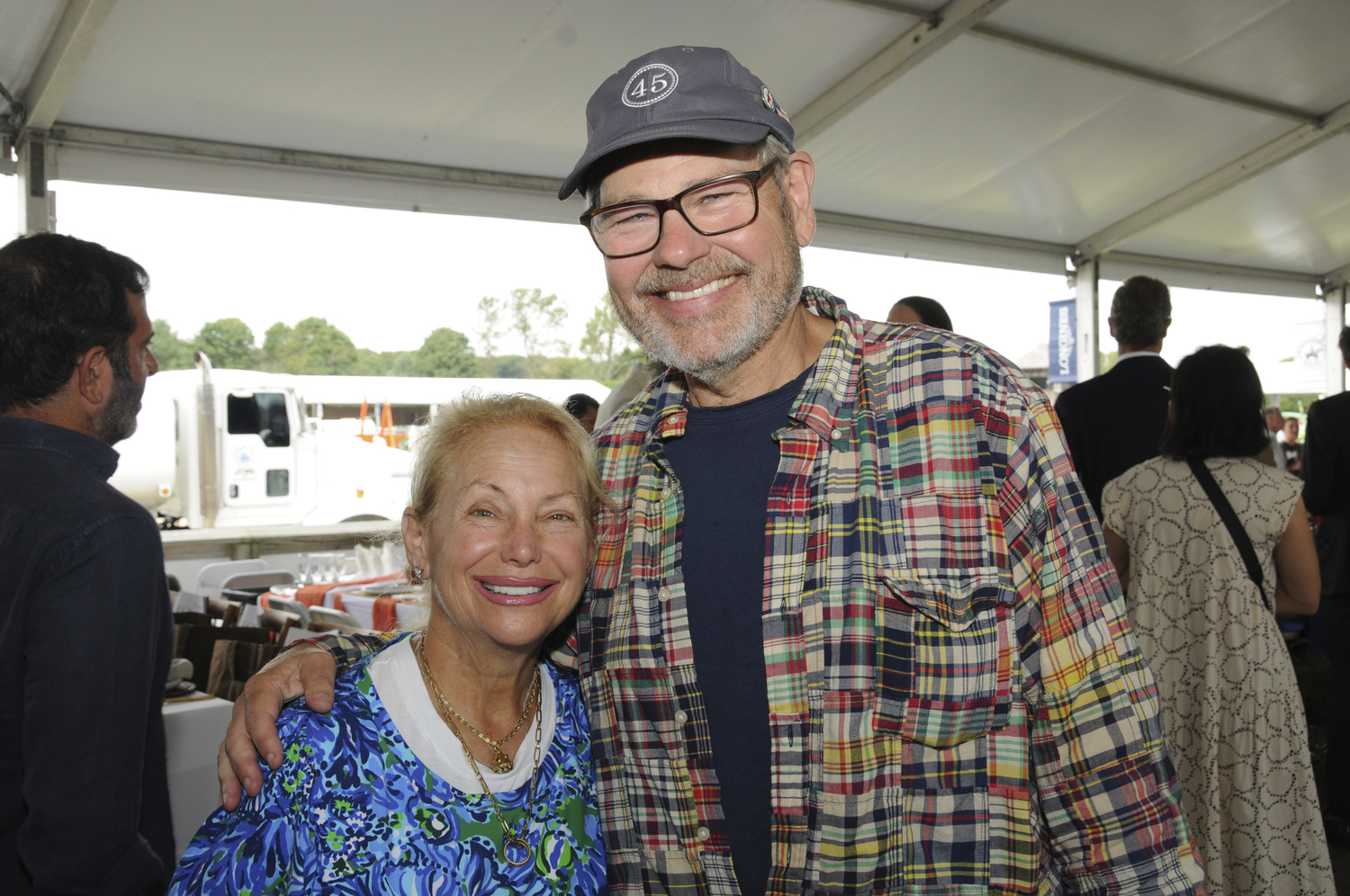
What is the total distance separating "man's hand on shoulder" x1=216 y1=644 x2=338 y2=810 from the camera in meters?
1.21

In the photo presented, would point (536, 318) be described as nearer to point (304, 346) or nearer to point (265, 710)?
point (304, 346)

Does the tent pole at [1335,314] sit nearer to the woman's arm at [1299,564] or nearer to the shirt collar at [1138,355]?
the shirt collar at [1138,355]

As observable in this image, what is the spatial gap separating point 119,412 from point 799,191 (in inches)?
58.4

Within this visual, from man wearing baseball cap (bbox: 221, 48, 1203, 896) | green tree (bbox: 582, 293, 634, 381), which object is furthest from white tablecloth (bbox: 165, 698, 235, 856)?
green tree (bbox: 582, 293, 634, 381)

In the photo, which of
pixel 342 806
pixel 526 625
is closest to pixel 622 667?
pixel 526 625

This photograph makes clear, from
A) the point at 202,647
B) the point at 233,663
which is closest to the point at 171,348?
the point at 202,647

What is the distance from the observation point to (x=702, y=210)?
4.40 feet

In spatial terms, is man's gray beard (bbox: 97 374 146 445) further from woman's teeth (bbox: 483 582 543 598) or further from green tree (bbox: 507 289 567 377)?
green tree (bbox: 507 289 567 377)

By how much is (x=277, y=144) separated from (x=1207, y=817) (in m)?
6.50

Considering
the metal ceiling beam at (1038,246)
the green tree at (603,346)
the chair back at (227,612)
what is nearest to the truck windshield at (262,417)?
the chair back at (227,612)

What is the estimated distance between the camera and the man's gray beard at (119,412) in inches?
73.9

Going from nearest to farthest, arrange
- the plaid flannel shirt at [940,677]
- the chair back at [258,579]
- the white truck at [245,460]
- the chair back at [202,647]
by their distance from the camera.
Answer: the plaid flannel shirt at [940,677] < the chair back at [202,647] < the chair back at [258,579] < the white truck at [245,460]

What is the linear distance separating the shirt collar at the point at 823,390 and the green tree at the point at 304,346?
40.0 metres

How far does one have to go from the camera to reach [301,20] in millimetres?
5160
